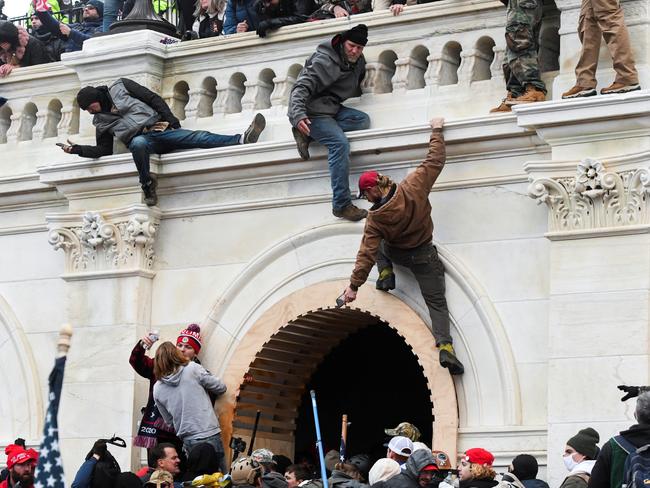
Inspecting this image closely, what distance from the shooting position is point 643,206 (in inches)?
734

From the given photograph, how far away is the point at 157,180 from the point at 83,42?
7.77 feet

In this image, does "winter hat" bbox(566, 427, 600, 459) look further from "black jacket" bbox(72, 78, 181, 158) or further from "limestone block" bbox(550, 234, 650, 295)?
"black jacket" bbox(72, 78, 181, 158)

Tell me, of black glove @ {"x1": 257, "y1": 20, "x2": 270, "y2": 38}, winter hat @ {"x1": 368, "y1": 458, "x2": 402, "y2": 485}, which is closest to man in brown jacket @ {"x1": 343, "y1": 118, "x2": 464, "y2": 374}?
winter hat @ {"x1": 368, "y1": 458, "x2": 402, "y2": 485}

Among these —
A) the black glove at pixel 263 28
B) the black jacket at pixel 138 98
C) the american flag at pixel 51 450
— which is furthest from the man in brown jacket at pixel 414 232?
the american flag at pixel 51 450

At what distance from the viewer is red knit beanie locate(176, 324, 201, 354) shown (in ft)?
68.9

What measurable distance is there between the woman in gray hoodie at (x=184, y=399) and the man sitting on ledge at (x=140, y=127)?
1.83 meters

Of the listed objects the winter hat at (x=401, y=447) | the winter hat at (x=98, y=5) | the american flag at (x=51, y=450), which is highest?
the winter hat at (x=98, y=5)

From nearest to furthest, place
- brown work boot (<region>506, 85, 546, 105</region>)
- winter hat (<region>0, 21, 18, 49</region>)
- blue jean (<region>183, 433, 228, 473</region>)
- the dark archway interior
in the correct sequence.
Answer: brown work boot (<region>506, 85, 546, 105</region>) → blue jean (<region>183, 433, 228, 473</region>) → the dark archway interior → winter hat (<region>0, 21, 18, 49</region>)

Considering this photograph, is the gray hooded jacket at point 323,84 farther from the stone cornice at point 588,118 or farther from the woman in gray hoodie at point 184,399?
the woman in gray hoodie at point 184,399

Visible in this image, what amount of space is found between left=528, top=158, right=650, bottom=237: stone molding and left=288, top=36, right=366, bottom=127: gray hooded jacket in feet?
7.37

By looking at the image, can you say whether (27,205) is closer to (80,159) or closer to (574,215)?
(80,159)

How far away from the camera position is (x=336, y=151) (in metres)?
20.1

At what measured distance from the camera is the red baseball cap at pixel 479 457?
58.6ft

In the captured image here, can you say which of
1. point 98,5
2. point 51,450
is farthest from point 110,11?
point 51,450
